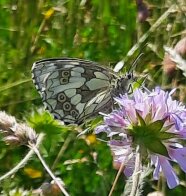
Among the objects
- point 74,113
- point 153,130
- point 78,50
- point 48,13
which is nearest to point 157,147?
point 153,130

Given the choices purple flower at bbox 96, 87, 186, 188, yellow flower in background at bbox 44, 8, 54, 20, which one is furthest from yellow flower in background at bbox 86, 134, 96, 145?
purple flower at bbox 96, 87, 186, 188

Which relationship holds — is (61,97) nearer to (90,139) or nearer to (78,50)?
(90,139)

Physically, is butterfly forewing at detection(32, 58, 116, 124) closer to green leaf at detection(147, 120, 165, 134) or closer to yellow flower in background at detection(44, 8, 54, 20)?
green leaf at detection(147, 120, 165, 134)

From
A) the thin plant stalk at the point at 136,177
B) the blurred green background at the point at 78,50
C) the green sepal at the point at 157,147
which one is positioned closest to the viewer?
the thin plant stalk at the point at 136,177

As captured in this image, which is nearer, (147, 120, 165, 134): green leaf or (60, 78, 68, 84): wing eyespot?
(147, 120, 165, 134): green leaf

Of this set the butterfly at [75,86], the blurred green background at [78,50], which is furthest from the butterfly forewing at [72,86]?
the blurred green background at [78,50]

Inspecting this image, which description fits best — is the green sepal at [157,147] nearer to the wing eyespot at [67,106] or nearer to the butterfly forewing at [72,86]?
the butterfly forewing at [72,86]
